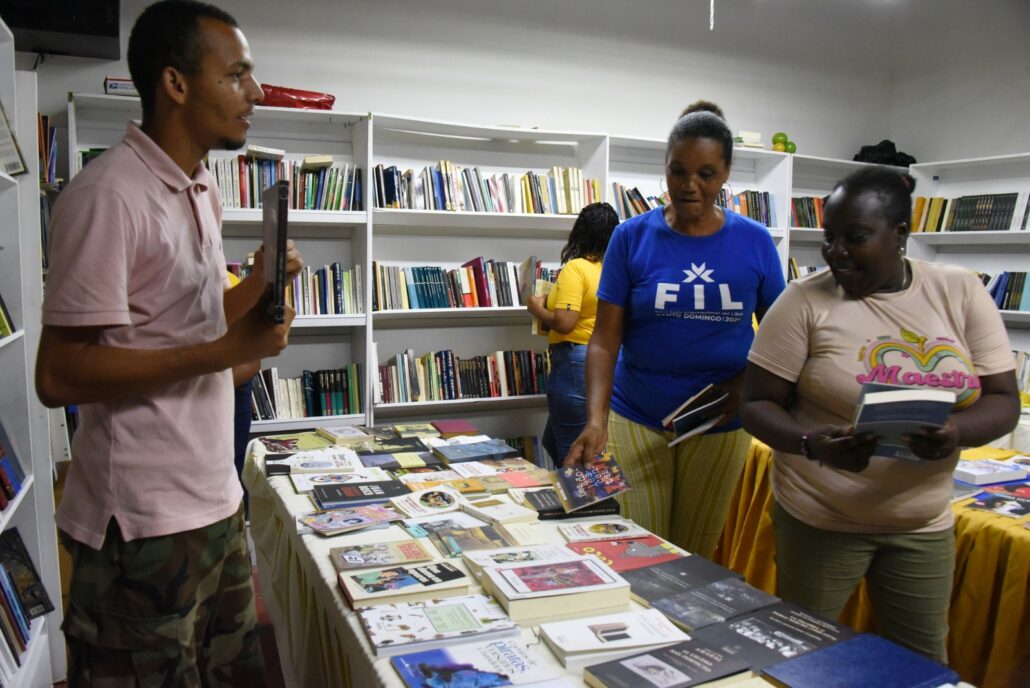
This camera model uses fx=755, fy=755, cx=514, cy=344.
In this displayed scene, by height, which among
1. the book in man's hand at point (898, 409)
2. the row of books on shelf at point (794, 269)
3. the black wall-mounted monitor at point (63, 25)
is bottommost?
the book in man's hand at point (898, 409)

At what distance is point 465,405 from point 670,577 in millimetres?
3470

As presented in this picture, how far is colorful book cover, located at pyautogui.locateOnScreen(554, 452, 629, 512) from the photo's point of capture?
1801mm

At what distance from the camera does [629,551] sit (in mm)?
1635

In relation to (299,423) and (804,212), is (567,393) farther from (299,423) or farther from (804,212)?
(804,212)

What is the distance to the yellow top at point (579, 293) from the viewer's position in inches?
143

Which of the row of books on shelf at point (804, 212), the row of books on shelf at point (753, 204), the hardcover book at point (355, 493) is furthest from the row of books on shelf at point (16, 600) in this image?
the row of books on shelf at point (804, 212)

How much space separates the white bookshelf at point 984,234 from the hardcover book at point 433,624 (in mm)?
5031

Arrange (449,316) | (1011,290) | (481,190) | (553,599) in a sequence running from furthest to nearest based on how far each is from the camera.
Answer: (1011,290) → (449,316) → (481,190) → (553,599)

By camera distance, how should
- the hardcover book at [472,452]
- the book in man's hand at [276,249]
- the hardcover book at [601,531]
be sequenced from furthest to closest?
the hardcover book at [472,452] < the hardcover book at [601,531] < the book in man's hand at [276,249]

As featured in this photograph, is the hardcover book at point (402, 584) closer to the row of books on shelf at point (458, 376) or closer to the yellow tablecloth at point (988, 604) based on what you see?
the yellow tablecloth at point (988, 604)

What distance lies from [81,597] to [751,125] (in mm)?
5627

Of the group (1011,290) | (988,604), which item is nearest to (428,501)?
(988,604)

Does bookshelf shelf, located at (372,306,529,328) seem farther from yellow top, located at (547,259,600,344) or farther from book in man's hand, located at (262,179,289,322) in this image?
book in man's hand, located at (262,179,289,322)

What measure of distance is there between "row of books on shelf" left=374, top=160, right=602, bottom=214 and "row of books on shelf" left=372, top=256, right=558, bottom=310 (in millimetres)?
→ 364
